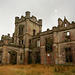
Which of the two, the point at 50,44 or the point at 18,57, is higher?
the point at 50,44

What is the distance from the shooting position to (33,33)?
101 ft

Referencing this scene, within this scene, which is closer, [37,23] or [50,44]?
[50,44]

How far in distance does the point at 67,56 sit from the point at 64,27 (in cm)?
579

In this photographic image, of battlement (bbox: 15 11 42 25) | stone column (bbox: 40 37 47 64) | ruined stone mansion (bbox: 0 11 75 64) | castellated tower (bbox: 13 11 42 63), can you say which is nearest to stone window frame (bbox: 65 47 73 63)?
ruined stone mansion (bbox: 0 11 75 64)

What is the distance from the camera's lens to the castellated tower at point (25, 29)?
28156 millimetres

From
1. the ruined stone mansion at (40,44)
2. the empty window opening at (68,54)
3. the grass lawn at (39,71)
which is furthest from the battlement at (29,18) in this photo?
the grass lawn at (39,71)

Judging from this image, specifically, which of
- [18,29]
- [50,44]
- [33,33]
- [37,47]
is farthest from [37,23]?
[50,44]

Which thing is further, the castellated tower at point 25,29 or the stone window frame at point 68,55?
the castellated tower at point 25,29

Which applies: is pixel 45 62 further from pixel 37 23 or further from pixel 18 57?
pixel 37 23

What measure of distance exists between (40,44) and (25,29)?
699 cm

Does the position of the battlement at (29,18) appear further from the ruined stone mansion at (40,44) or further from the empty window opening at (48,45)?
the empty window opening at (48,45)

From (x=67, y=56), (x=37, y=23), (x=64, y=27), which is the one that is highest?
(x=37, y=23)

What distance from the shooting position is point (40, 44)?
24359mm

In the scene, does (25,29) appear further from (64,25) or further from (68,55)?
(68,55)
